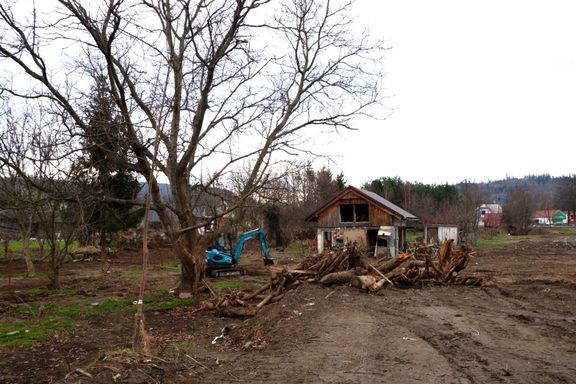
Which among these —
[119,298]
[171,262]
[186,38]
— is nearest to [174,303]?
[119,298]

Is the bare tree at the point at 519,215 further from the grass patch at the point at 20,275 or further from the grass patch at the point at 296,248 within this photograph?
the grass patch at the point at 20,275

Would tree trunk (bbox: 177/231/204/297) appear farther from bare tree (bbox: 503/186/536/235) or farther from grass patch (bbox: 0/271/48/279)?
bare tree (bbox: 503/186/536/235)

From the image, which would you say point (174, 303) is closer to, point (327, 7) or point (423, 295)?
point (423, 295)

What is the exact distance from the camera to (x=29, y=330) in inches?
484

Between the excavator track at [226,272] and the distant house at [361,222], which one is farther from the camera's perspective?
the distant house at [361,222]

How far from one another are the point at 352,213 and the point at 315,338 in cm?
3167

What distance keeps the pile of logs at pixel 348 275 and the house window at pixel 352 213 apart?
69.3 feet

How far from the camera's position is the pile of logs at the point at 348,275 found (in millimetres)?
15203

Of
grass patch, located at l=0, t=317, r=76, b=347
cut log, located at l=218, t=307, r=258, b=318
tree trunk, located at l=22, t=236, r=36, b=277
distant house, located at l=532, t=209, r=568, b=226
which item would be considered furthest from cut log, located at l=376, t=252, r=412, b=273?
distant house, located at l=532, t=209, r=568, b=226

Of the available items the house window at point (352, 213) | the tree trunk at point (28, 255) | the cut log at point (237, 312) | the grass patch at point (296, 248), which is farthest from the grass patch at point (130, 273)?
the house window at point (352, 213)

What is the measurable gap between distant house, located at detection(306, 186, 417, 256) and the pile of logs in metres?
19.0

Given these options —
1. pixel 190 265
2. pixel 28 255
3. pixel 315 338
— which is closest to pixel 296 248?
pixel 28 255

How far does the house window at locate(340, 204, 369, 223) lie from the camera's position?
1596 inches

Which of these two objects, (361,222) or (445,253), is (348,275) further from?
(361,222)
